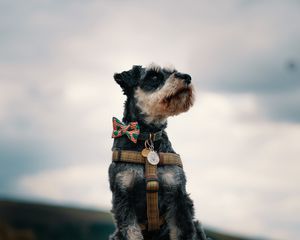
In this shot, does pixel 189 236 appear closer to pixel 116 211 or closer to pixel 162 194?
pixel 162 194

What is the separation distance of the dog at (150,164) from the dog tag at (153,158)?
15 mm

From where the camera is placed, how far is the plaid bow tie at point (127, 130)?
5.99 m

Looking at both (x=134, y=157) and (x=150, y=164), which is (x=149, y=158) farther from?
(x=134, y=157)

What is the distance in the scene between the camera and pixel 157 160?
598cm

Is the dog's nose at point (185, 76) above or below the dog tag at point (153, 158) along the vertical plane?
above

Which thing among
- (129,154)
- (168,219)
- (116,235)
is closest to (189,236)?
(168,219)

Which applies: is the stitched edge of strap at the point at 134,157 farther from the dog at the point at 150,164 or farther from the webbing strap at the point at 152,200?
the webbing strap at the point at 152,200

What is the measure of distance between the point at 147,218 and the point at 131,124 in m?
1.26

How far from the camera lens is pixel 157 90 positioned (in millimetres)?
6176

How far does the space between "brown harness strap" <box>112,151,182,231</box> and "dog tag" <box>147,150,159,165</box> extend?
42 millimetres

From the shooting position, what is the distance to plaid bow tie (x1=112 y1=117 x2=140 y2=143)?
19.7ft

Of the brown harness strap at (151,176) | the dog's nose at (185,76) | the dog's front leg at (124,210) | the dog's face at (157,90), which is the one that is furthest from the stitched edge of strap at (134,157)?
the dog's nose at (185,76)

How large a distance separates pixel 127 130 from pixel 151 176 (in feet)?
2.28

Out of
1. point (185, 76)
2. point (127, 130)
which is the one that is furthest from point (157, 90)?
point (127, 130)
